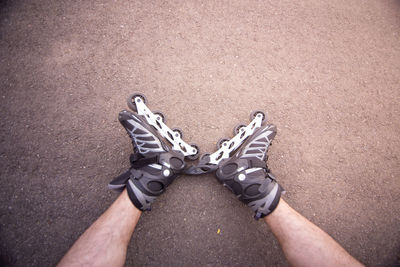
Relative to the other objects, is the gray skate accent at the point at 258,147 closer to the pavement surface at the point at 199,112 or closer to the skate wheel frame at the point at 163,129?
the pavement surface at the point at 199,112

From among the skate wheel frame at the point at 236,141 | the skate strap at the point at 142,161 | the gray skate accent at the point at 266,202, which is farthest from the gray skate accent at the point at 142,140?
the gray skate accent at the point at 266,202

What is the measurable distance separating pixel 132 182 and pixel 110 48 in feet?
4.06

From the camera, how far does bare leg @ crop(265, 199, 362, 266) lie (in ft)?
3.88

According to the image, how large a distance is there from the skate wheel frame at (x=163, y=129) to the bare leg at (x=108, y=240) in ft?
1.63

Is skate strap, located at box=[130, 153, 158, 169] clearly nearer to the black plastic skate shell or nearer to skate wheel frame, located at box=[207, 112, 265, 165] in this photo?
the black plastic skate shell

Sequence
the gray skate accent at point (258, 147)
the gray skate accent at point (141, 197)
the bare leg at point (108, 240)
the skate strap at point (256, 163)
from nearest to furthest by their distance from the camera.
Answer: the bare leg at point (108, 240) < the gray skate accent at point (141, 197) < the skate strap at point (256, 163) < the gray skate accent at point (258, 147)

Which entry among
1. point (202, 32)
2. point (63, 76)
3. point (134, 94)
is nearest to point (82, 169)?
point (134, 94)

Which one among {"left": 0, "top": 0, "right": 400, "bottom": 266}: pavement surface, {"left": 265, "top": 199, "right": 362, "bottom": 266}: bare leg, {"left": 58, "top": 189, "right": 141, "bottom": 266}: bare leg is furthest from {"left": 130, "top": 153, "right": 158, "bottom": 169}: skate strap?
{"left": 265, "top": 199, "right": 362, "bottom": 266}: bare leg

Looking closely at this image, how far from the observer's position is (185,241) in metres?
1.51

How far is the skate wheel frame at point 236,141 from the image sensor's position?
1.57 m

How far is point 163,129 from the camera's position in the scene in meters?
Answer: 1.57

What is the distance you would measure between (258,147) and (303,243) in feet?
2.17

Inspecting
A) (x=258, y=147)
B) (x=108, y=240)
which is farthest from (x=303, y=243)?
(x=108, y=240)

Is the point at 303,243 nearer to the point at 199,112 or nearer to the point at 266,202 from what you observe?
the point at 266,202
